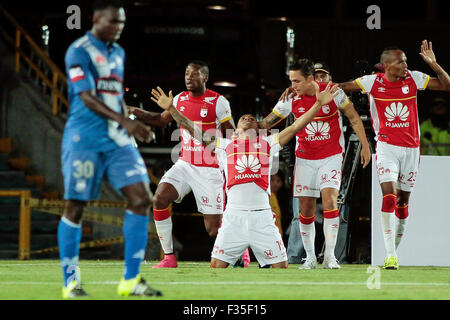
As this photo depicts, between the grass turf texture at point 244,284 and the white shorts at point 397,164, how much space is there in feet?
4.04

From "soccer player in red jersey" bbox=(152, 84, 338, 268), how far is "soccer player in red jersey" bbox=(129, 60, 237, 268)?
65 cm

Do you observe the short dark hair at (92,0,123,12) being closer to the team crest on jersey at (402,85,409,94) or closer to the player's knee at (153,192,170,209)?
the player's knee at (153,192,170,209)

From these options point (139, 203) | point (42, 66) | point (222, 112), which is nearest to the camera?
point (139, 203)

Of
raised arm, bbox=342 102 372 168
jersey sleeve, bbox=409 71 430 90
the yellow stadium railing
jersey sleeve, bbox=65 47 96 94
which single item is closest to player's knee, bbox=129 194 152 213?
jersey sleeve, bbox=65 47 96 94

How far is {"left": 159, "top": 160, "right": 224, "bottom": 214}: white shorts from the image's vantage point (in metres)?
11.1

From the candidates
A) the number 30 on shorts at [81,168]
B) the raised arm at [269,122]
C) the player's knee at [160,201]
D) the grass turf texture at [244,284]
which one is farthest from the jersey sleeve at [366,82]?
the number 30 on shorts at [81,168]

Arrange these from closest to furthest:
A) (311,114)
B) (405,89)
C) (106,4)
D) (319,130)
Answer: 1. (106,4)
2. (311,114)
3. (405,89)
4. (319,130)

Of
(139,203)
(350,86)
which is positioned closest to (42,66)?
(350,86)

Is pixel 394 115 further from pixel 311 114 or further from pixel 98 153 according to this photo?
pixel 98 153

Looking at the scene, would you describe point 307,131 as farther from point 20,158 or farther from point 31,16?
point 31,16

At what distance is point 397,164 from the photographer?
10812 mm

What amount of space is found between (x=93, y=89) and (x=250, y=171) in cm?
376

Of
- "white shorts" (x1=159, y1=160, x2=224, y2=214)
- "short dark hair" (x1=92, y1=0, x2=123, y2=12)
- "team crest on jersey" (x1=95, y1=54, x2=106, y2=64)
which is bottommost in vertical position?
"white shorts" (x1=159, y1=160, x2=224, y2=214)

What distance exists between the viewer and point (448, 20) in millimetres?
28250
